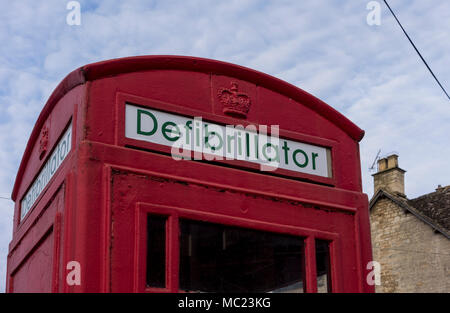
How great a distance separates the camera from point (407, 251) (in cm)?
1931

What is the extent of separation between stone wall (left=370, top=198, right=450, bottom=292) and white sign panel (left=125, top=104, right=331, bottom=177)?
47.1ft

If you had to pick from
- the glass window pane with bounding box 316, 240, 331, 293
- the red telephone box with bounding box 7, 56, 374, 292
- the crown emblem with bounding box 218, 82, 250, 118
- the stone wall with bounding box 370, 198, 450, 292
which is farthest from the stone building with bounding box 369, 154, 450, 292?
the crown emblem with bounding box 218, 82, 250, 118

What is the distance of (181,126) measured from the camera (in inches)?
182

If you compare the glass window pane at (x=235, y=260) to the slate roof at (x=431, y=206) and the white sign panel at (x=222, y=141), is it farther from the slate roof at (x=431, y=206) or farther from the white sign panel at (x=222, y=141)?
the slate roof at (x=431, y=206)

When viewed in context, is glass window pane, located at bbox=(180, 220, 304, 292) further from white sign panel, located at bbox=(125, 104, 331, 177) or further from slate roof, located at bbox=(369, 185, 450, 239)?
slate roof, located at bbox=(369, 185, 450, 239)

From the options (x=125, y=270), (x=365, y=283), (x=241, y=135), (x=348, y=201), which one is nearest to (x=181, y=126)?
(x=241, y=135)

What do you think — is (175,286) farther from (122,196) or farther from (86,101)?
(86,101)

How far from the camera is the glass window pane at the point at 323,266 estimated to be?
4828mm

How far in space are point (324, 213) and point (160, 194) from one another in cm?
140

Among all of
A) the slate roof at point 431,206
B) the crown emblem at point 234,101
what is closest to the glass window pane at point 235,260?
the crown emblem at point 234,101

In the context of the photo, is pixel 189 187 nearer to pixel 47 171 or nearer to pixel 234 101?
pixel 234 101

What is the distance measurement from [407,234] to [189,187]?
1620 cm

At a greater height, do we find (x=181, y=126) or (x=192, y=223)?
(x=181, y=126)

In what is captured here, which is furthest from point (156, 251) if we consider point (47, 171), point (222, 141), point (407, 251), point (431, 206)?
point (431, 206)
